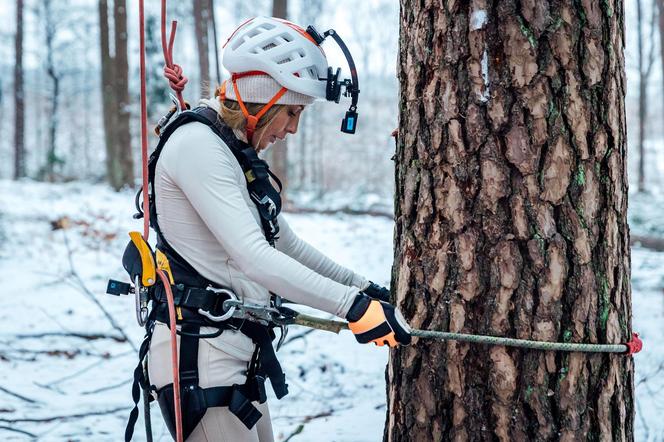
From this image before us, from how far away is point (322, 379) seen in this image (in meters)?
4.52

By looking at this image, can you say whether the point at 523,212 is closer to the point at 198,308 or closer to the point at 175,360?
the point at 198,308

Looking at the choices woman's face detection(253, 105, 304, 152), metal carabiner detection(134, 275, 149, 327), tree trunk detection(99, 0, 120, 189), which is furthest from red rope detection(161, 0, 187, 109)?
tree trunk detection(99, 0, 120, 189)

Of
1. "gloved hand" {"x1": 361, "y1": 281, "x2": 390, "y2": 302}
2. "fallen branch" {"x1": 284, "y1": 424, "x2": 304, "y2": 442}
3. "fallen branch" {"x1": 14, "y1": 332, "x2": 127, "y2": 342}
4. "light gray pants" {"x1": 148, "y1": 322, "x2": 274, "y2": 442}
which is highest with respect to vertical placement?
"gloved hand" {"x1": 361, "y1": 281, "x2": 390, "y2": 302}

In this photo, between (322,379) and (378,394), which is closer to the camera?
(378,394)

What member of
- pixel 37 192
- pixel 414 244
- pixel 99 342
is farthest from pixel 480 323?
pixel 37 192

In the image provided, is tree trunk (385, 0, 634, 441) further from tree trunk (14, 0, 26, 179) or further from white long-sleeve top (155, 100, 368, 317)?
tree trunk (14, 0, 26, 179)

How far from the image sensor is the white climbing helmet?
225 cm

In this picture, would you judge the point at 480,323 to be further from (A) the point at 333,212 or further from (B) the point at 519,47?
(A) the point at 333,212

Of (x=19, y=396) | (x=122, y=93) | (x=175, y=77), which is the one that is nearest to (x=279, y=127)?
(x=175, y=77)

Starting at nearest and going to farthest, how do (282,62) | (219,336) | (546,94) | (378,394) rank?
(546,94)
(219,336)
(282,62)
(378,394)

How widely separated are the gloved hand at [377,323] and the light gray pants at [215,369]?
17.9 inches

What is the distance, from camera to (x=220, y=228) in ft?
6.37

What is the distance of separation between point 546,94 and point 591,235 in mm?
493

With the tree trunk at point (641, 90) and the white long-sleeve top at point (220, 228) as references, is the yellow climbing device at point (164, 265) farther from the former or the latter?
the tree trunk at point (641, 90)
